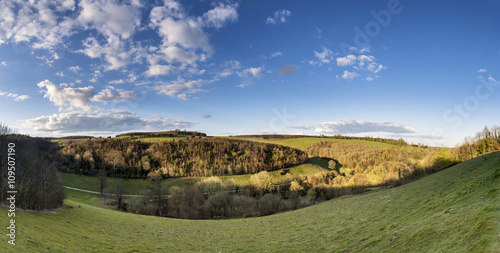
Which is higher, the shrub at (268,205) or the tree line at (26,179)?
the tree line at (26,179)

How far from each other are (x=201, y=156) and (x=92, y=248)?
182240 millimetres

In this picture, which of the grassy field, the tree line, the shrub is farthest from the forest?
the tree line

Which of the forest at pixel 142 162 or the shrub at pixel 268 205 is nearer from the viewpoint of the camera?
the shrub at pixel 268 205

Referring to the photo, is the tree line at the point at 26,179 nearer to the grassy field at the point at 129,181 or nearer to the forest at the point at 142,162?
the grassy field at the point at 129,181

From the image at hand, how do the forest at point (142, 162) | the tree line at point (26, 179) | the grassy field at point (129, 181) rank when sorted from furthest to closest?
the forest at point (142, 162) < the grassy field at point (129, 181) < the tree line at point (26, 179)

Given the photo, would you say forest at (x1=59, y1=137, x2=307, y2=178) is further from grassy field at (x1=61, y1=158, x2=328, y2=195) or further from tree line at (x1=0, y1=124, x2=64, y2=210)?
tree line at (x1=0, y1=124, x2=64, y2=210)

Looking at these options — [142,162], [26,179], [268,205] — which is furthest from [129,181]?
[26,179]

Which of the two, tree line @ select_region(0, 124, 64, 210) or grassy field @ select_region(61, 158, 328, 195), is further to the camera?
grassy field @ select_region(61, 158, 328, 195)

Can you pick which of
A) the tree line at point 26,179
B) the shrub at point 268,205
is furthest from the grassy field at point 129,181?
the tree line at point 26,179

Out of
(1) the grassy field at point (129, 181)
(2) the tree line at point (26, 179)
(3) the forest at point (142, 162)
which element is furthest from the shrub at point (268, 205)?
(3) the forest at point (142, 162)

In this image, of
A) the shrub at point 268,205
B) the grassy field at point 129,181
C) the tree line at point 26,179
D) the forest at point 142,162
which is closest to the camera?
the tree line at point 26,179

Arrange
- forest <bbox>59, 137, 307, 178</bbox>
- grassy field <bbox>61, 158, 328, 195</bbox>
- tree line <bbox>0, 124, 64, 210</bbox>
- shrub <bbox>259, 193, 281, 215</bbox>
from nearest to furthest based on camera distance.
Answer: tree line <bbox>0, 124, 64, 210</bbox>, shrub <bbox>259, 193, 281, 215</bbox>, grassy field <bbox>61, 158, 328, 195</bbox>, forest <bbox>59, 137, 307, 178</bbox>

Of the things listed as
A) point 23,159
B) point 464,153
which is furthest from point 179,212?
point 464,153

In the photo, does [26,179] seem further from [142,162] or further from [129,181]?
[142,162]
